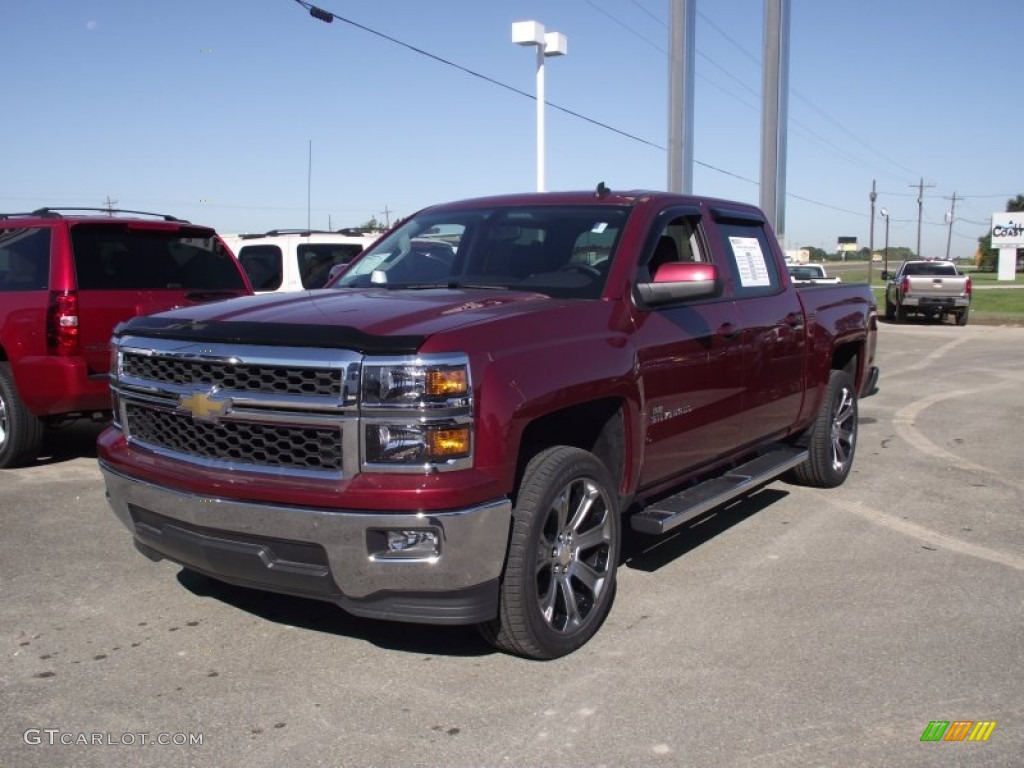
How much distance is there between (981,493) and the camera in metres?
6.96

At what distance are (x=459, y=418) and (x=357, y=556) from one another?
2.03 feet

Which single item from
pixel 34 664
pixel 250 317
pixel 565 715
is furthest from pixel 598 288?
pixel 34 664

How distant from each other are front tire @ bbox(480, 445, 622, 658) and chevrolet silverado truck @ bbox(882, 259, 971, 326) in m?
24.6

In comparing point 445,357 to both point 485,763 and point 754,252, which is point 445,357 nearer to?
point 485,763

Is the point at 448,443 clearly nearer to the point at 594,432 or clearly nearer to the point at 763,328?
the point at 594,432

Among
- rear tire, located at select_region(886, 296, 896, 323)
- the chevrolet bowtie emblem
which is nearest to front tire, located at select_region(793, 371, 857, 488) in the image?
the chevrolet bowtie emblem

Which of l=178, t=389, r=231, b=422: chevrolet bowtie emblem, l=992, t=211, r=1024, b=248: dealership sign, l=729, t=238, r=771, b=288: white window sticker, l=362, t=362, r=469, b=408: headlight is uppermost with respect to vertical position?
l=992, t=211, r=1024, b=248: dealership sign

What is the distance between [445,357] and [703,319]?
203 centimetres

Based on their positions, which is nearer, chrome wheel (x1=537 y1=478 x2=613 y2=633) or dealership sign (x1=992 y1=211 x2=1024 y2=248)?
chrome wheel (x1=537 y1=478 x2=613 y2=633)

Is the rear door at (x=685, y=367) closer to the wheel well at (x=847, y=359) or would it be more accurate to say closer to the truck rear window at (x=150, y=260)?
the wheel well at (x=847, y=359)

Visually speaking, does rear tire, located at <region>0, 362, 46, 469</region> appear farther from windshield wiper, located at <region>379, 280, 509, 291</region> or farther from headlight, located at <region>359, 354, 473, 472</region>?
headlight, located at <region>359, 354, 473, 472</region>

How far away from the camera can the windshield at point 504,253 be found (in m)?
4.74

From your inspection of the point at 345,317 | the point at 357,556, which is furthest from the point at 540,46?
the point at 357,556

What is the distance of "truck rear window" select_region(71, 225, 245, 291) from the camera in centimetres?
728
